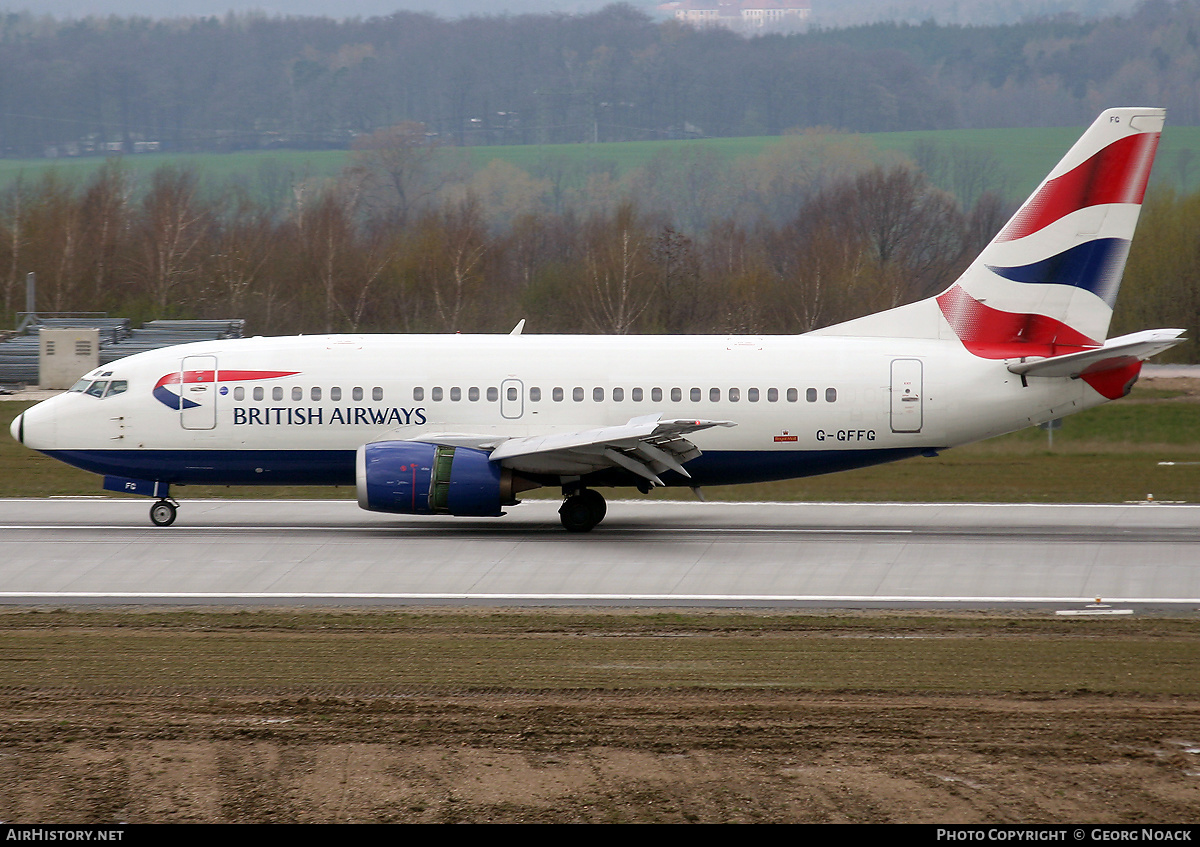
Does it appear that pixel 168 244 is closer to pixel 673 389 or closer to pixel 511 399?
pixel 511 399

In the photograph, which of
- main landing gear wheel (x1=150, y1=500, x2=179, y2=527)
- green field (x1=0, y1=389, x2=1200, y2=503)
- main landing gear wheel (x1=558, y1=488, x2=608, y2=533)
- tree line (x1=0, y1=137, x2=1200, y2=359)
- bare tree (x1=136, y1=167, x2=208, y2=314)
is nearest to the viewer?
main landing gear wheel (x1=558, y1=488, x2=608, y2=533)

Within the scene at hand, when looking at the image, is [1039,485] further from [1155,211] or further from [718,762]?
[1155,211]

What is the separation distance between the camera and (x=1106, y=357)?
22.9 meters

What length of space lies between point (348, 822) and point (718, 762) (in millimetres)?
2950

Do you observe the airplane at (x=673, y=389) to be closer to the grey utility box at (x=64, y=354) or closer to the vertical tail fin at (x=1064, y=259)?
the vertical tail fin at (x=1064, y=259)

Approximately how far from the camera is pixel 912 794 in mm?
9422

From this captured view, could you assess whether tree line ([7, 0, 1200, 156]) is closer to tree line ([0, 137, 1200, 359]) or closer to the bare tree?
tree line ([0, 137, 1200, 359])

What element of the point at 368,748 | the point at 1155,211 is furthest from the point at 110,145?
the point at 368,748

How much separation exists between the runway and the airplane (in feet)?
4.42

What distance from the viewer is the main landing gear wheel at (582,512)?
23.5 m

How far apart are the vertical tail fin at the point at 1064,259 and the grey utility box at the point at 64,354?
33.3m

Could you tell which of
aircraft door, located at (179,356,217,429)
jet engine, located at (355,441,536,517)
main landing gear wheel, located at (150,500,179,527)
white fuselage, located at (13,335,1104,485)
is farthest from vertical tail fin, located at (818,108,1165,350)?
main landing gear wheel, located at (150,500,179,527)

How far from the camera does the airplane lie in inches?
934
